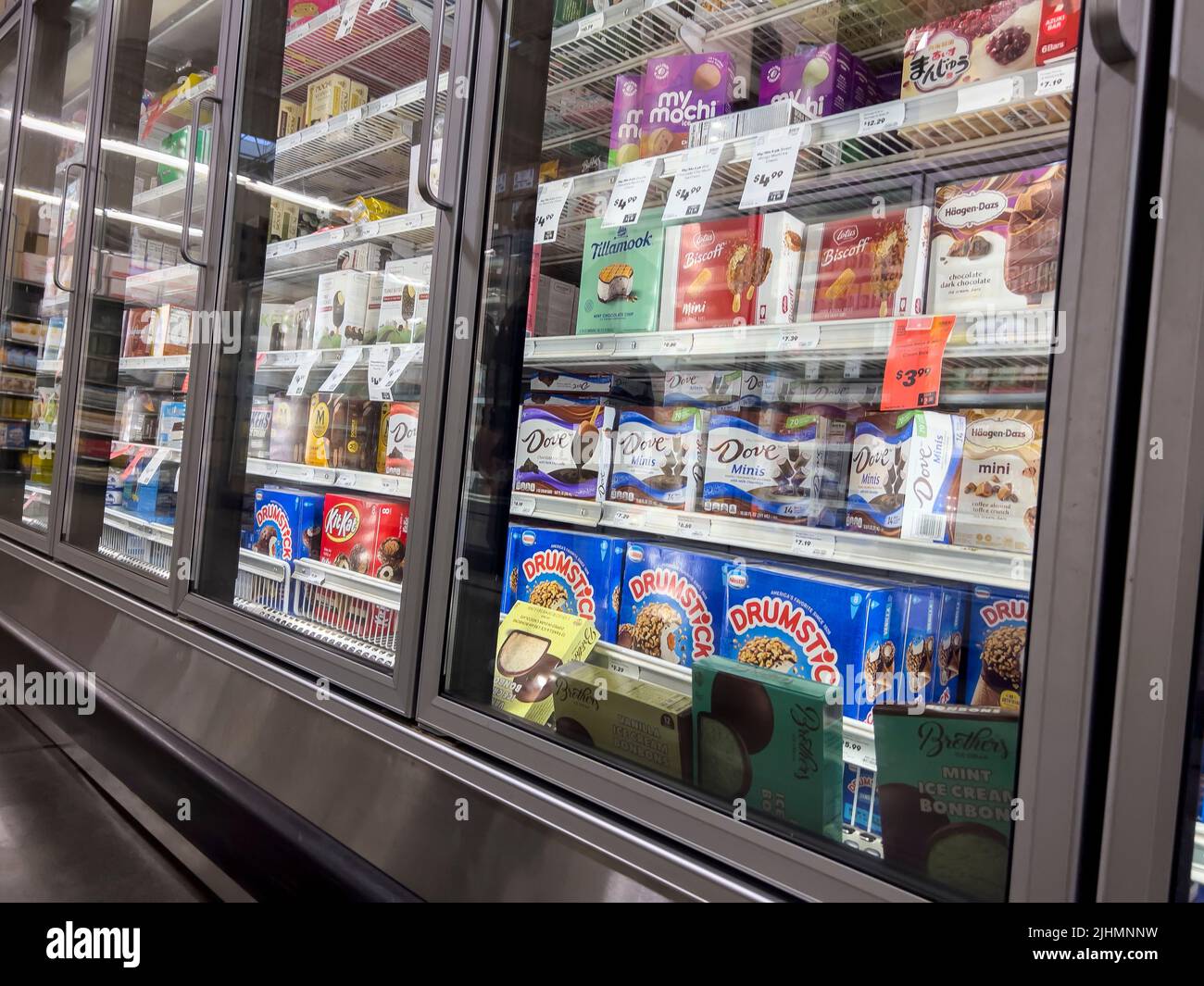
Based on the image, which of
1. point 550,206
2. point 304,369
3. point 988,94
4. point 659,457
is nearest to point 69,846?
point 304,369

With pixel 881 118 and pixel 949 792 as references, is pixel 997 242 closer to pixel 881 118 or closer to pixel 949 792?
pixel 881 118

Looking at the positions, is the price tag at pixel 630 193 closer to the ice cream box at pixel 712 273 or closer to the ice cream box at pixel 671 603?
the ice cream box at pixel 712 273

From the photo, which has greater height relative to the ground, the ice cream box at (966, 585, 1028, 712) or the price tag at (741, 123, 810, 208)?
the price tag at (741, 123, 810, 208)

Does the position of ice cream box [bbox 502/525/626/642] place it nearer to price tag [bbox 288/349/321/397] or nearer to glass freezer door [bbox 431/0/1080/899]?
glass freezer door [bbox 431/0/1080/899]

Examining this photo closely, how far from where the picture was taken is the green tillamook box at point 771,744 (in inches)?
46.3

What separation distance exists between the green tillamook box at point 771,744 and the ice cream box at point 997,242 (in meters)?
0.62

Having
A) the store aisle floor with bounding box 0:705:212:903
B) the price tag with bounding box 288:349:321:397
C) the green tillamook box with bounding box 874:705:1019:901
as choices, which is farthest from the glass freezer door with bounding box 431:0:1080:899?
the store aisle floor with bounding box 0:705:212:903

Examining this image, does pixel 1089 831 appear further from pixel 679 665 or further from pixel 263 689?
pixel 263 689

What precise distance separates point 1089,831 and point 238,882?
1480 millimetres

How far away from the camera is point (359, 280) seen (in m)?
2.26

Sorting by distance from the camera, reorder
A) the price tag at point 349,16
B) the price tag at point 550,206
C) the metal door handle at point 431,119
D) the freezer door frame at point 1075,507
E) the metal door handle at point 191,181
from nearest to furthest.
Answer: the freezer door frame at point 1075,507
the metal door handle at point 431,119
the price tag at point 550,206
the price tag at point 349,16
the metal door handle at point 191,181

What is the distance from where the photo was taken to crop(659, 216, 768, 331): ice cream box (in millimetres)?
1584

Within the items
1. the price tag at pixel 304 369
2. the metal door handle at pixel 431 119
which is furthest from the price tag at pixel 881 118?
the price tag at pixel 304 369

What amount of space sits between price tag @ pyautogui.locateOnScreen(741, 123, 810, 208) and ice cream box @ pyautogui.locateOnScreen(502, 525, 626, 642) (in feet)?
2.33
